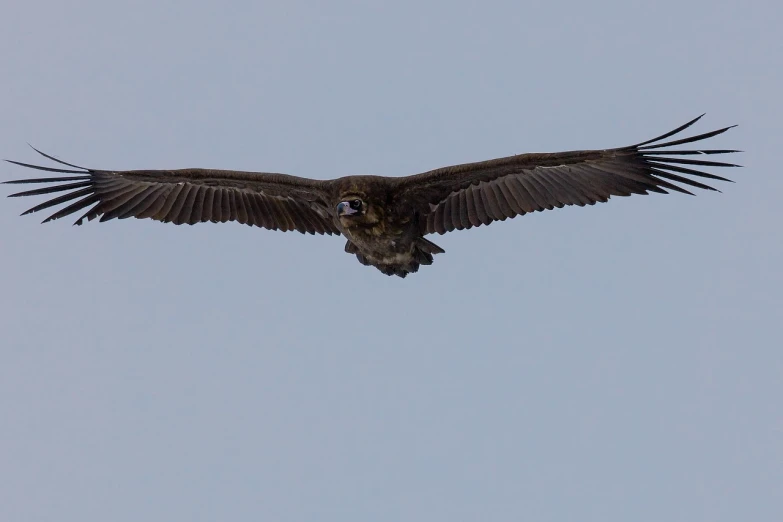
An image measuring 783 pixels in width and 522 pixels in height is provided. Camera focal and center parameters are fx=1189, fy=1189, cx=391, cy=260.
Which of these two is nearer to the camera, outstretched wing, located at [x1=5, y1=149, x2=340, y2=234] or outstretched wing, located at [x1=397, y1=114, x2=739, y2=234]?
outstretched wing, located at [x1=397, y1=114, x2=739, y2=234]

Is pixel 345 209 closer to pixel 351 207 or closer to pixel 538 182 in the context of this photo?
pixel 351 207

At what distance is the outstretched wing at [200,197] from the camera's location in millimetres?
15945

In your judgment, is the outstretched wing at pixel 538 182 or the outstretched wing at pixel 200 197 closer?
the outstretched wing at pixel 538 182

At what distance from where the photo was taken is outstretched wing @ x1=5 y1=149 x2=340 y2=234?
15.9 meters

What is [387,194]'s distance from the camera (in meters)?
15.4

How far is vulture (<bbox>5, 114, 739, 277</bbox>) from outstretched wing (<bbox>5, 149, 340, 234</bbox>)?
1 centimetres

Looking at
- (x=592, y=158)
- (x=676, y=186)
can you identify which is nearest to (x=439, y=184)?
(x=592, y=158)

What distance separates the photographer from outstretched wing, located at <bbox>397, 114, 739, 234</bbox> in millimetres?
14375

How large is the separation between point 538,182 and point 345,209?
8.18 feet

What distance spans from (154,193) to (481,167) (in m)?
4.61

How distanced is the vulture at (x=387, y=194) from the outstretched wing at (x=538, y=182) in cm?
1

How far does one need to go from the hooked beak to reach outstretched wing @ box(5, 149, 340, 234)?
72 centimetres

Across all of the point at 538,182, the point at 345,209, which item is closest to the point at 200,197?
the point at 345,209

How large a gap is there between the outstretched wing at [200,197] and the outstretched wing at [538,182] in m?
1.53
